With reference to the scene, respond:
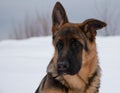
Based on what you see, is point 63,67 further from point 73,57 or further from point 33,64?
point 33,64

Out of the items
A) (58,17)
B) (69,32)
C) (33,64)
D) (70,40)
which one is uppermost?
(58,17)

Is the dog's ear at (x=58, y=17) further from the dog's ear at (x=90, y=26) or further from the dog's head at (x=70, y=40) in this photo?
A: the dog's ear at (x=90, y=26)

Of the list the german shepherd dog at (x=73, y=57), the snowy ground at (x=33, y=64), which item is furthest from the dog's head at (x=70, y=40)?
the snowy ground at (x=33, y=64)

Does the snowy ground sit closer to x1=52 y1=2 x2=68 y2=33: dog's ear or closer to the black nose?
x1=52 y1=2 x2=68 y2=33: dog's ear

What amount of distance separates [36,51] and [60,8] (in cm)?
630

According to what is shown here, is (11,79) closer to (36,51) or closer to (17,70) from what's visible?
(17,70)

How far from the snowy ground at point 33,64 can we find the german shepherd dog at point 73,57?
2.63 metres

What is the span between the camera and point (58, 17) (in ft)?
21.8

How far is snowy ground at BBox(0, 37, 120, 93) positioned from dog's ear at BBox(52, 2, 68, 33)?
275 cm

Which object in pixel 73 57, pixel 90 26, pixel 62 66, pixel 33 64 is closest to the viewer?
pixel 62 66

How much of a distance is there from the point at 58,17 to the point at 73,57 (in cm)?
62

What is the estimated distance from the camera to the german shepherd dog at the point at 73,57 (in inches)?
250

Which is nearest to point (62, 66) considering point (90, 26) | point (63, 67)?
point (63, 67)

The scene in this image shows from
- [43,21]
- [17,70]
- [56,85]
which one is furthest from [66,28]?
[43,21]
